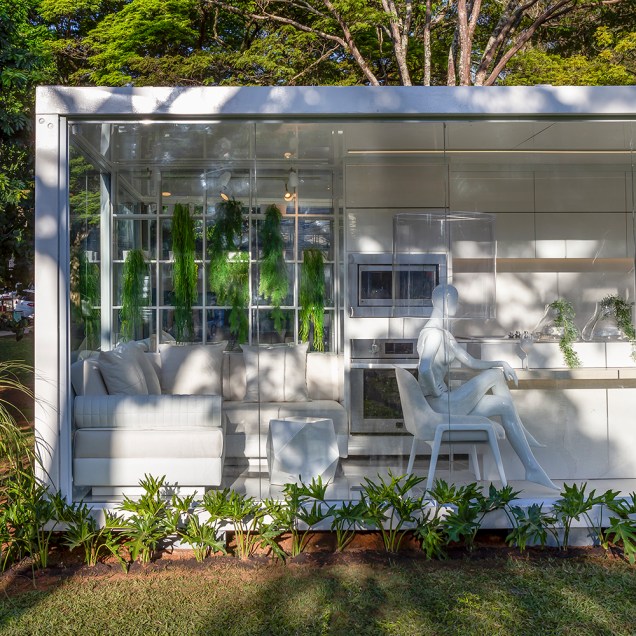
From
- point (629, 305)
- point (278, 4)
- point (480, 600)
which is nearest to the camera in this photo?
point (480, 600)

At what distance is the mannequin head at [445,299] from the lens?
4793 mm

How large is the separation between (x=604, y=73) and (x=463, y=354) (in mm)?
10254

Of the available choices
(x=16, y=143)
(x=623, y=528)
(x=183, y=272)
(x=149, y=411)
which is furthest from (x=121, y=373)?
(x=16, y=143)

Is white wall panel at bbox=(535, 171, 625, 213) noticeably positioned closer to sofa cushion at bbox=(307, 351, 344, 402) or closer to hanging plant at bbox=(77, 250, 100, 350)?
sofa cushion at bbox=(307, 351, 344, 402)

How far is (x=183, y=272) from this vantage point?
5.01m

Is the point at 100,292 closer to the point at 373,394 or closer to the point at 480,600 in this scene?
the point at 373,394

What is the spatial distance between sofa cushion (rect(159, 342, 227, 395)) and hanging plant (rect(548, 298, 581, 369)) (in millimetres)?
2256

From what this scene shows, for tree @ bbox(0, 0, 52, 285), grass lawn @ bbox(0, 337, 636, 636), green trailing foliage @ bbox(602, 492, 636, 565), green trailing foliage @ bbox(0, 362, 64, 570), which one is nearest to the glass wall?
green trailing foliage @ bbox(602, 492, 636, 565)

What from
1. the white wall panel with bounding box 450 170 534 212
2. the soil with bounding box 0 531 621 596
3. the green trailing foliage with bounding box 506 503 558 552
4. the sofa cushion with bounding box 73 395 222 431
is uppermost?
the white wall panel with bounding box 450 170 534 212

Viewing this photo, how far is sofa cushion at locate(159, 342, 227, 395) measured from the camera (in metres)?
4.91

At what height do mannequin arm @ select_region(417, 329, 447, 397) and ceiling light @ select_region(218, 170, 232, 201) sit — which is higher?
ceiling light @ select_region(218, 170, 232, 201)

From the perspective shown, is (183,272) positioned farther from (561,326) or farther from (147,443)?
(561,326)

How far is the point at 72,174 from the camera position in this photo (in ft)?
15.0

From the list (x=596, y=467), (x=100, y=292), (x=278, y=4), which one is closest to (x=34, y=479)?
(x=100, y=292)
